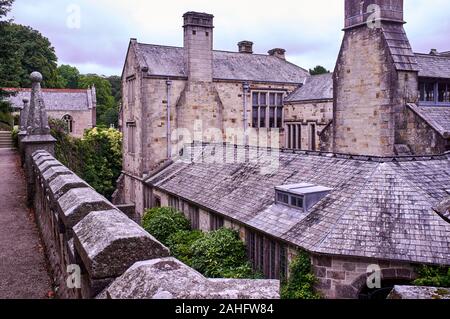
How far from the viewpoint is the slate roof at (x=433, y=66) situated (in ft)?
65.3

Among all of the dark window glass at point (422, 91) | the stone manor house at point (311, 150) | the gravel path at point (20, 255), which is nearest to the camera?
the gravel path at point (20, 255)

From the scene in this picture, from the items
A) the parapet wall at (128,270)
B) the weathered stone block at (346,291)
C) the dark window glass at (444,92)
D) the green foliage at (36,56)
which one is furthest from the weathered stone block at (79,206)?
the green foliage at (36,56)

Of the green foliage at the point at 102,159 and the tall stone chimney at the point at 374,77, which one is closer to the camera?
the tall stone chimney at the point at 374,77

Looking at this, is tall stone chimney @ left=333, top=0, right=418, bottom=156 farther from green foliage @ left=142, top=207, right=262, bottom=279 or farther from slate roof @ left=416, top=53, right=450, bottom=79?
green foliage @ left=142, top=207, right=262, bottom=279

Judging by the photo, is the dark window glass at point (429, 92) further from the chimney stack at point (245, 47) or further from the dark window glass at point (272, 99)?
the chimney stack at point (245, 47)

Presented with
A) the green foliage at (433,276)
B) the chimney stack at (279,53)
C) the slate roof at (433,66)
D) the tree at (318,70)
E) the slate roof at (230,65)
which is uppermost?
the tree at (318,70)

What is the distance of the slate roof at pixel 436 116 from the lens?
1706cm

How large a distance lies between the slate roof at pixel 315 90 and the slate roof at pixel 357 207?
989 centimetres

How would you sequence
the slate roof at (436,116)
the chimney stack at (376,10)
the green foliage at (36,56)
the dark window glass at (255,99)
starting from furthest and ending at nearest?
the green foliage at (36,56)
the dark window glass at (255,99)
the chimney stack at (376,10)
the slate roof at (436,116)

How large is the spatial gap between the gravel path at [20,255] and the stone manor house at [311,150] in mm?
4297

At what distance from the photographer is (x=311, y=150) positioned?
20.6m

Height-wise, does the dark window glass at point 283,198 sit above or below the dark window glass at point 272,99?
below

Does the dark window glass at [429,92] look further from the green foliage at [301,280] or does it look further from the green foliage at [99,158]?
the green foliage at [99,158]
